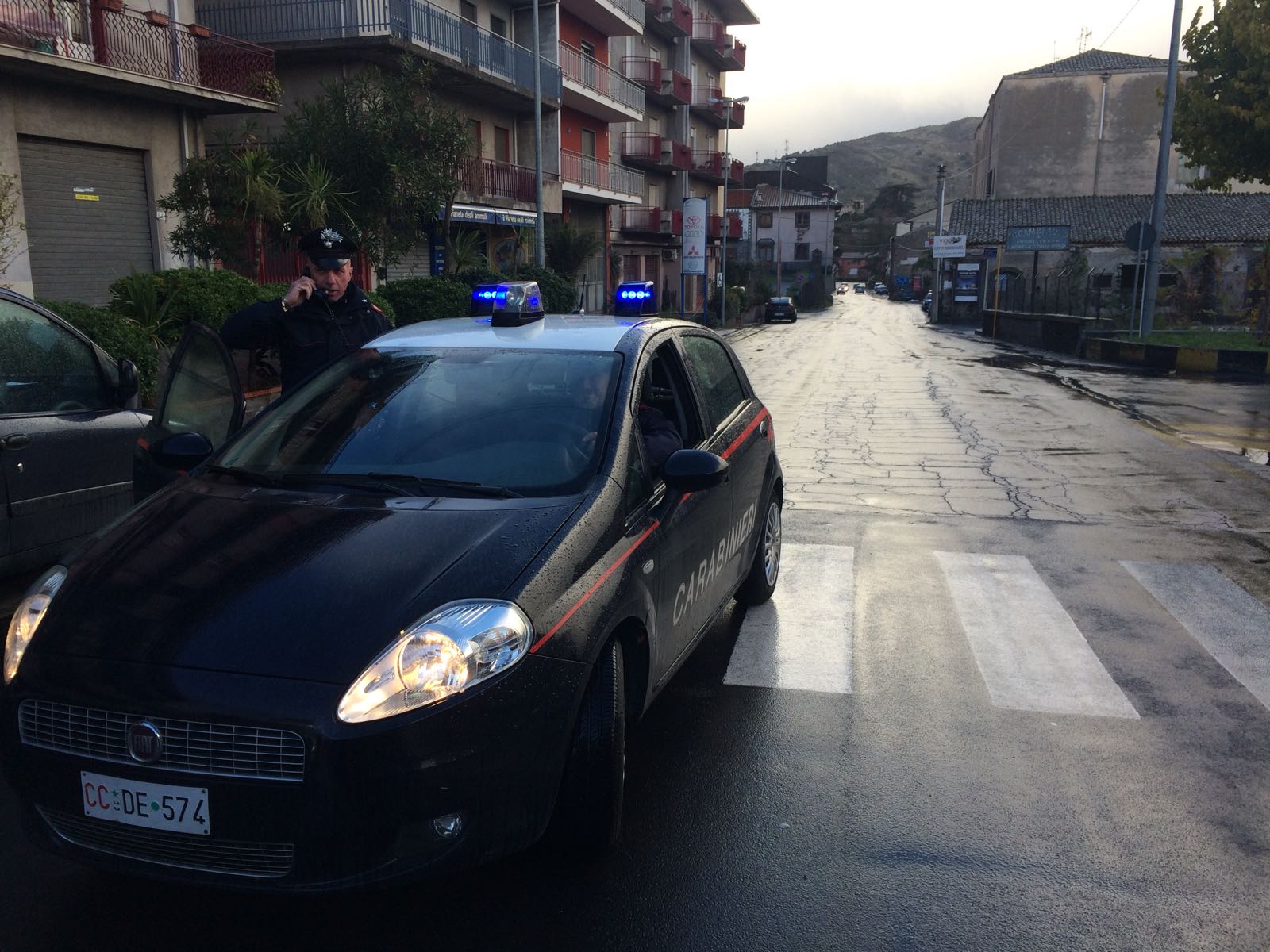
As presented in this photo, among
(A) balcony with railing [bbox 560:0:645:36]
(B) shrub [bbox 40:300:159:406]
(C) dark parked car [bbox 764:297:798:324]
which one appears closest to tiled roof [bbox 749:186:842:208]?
(C) dark parked car [bbox 764:297:798:324]

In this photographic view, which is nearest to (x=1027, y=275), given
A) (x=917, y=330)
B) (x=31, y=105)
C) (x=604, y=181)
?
(x=917, y=330)

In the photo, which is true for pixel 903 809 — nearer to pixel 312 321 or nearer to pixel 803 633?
pixel 803 633

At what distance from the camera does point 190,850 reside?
258cm

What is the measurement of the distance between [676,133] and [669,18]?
6.23 m

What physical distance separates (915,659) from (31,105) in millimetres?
15241

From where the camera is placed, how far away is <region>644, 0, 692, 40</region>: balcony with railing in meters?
44.9

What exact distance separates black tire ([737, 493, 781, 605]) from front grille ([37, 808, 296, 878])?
3.21 m

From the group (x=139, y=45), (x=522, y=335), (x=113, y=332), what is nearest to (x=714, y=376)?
(x=522, y=335)

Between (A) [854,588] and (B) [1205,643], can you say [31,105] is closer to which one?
(A) [854,588]

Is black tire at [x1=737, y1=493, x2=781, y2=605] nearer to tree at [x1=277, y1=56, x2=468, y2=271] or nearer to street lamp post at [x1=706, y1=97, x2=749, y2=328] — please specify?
tree at [x1=277, y1=56, x2=468, y2=271]

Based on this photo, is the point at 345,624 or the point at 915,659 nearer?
the point at 345,624

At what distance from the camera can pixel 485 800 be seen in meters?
2.67

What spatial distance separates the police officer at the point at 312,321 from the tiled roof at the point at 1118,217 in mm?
46225

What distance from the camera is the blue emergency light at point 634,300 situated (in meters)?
6.17
